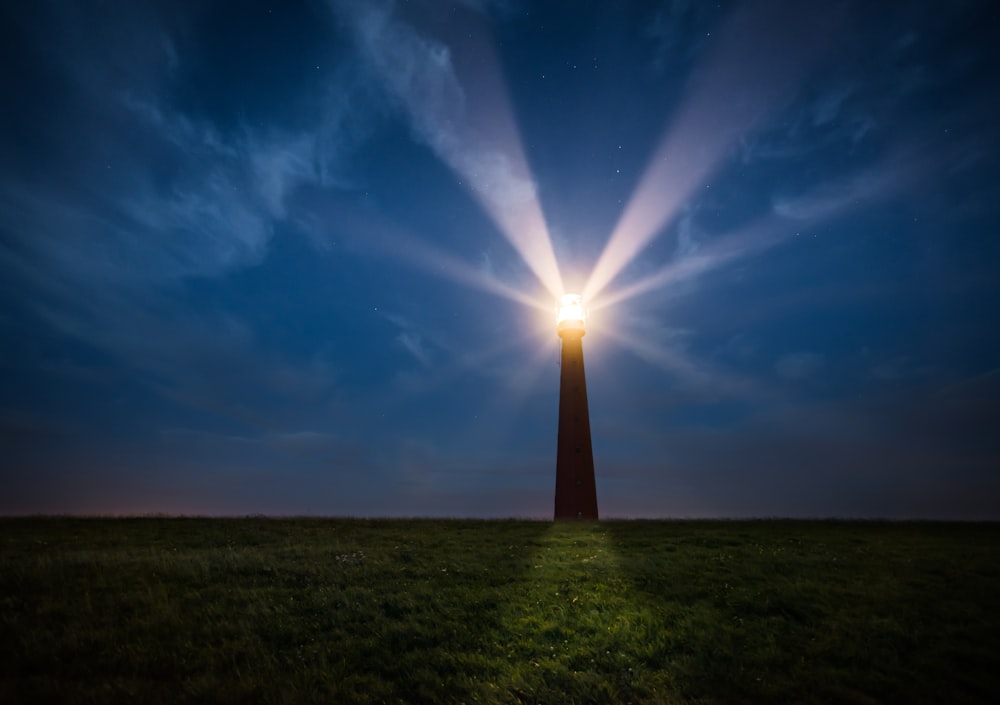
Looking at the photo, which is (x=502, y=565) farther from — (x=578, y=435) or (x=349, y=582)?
(x=578, y=435)

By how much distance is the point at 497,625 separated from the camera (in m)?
11.9

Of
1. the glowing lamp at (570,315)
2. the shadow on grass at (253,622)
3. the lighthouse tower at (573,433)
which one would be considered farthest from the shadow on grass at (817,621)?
the glowing lamp at (570,315)

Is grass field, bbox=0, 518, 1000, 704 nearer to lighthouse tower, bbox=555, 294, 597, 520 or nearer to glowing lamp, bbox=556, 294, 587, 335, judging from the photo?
lighthouse tower, bbox=555, 294, 597, 520

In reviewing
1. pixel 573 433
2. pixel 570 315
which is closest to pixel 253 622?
pixel 573 433

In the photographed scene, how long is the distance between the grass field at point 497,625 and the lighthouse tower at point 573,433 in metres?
13.9

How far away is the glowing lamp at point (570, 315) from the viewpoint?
37.5 m

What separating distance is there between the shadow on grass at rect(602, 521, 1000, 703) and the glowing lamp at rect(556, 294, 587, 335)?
19.3 metres

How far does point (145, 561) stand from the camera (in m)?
16.4

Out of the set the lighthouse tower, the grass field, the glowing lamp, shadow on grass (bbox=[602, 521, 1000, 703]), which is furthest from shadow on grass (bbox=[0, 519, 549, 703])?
the glowing lamp

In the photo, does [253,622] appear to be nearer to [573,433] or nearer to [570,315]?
[573,433]

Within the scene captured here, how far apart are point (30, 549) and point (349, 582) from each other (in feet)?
44.8

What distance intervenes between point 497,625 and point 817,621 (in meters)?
7.21

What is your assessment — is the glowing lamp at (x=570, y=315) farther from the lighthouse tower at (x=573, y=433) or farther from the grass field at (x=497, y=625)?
the grass field at (x=497, y=625)

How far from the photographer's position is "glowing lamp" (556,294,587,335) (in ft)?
123
